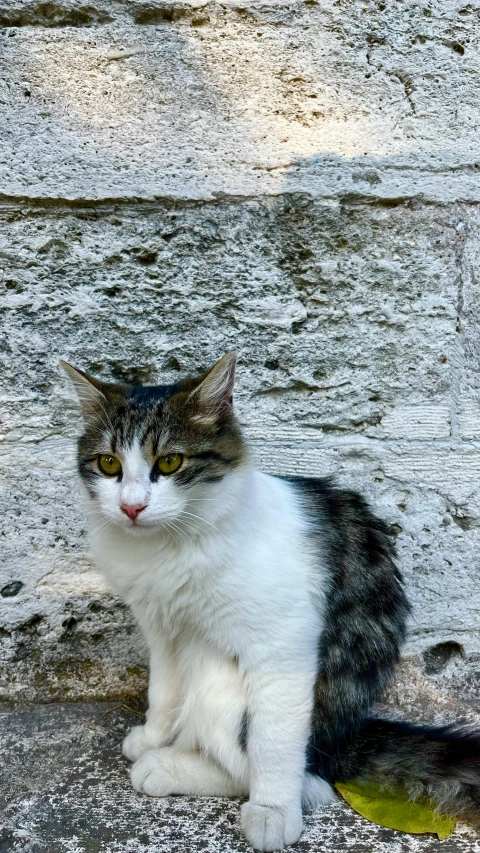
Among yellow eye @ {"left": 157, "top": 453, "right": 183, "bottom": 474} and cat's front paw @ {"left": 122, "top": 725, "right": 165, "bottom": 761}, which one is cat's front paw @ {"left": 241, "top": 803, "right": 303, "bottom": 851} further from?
yellow eye @ {"left": 157, "top": 453, "right": 183, "bottom": 474}

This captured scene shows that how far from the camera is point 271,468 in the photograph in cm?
242

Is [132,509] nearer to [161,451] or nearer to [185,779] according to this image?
[161,451]

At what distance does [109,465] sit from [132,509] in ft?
0.69

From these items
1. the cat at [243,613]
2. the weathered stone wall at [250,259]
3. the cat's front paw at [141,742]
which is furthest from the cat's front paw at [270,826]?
the weathered stone wall at [250,259]

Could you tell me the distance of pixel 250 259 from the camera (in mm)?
2324

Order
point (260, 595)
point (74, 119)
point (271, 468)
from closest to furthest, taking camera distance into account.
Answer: point (260, 595) < point (74, 119) < point (271, 468)

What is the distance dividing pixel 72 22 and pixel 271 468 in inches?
63.0

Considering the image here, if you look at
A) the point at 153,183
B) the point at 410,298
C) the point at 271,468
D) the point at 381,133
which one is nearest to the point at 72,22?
the point at 153,183

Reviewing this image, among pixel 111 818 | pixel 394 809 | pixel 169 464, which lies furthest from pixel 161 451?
pixel 394 809

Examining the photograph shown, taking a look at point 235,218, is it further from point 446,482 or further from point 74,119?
point 446,482

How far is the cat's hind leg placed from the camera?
193 cm

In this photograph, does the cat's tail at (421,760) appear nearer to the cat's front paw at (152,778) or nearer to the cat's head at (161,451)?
the cat's front paw at (152,778)

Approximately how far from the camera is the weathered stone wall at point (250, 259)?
227 centimetres

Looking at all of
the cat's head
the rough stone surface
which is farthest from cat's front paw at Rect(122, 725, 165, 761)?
the cat's head
